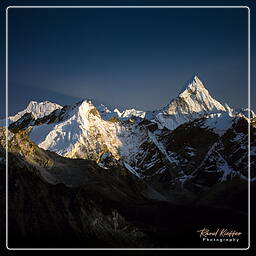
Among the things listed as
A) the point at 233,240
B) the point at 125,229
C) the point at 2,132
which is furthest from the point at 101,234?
the point at 2,132

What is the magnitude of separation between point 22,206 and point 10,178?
1396 cm

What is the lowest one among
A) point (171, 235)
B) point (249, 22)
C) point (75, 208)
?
point (171, 235)

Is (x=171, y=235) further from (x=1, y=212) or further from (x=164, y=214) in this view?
(x=164, y=214)

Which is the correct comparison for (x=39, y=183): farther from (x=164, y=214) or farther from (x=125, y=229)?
(x=164, y=214)

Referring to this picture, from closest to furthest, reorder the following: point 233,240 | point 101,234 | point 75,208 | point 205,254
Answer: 1. point 233,240
2. point 205,254
3. point 101,234
4. point 75,208

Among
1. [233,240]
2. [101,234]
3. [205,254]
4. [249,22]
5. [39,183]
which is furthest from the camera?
[39,183]

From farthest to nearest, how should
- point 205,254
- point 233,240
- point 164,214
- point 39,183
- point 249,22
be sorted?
point 164,214 < point 39,183 < point 205,254 < point 233,240 < point 249,22

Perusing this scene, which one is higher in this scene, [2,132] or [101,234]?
[2,132]

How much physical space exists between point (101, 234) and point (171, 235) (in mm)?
23041

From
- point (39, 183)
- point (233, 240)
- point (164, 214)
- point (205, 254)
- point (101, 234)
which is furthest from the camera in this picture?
point (164, 214)

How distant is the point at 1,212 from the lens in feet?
328

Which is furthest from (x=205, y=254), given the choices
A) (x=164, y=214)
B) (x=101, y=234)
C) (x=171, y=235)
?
(x=164, y=214)

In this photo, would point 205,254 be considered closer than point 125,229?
Yes

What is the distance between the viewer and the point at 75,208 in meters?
112
